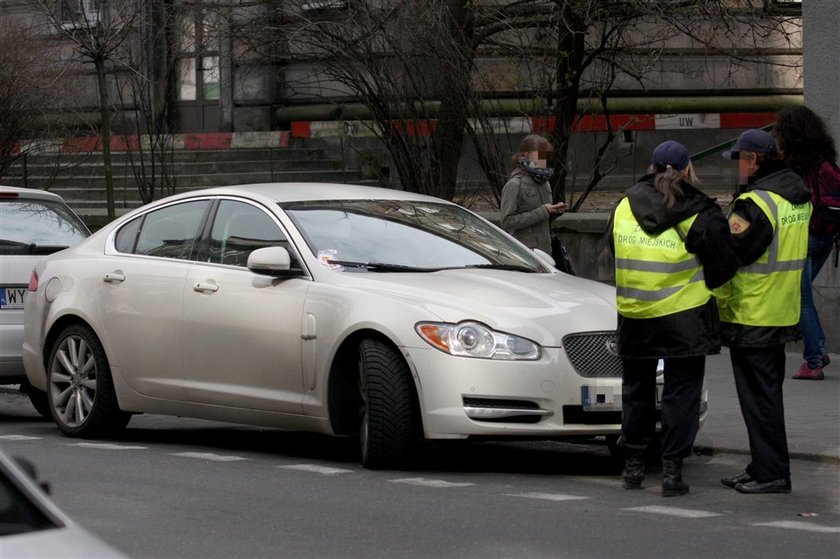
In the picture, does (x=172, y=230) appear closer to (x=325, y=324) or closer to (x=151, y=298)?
(x=151, y=298)

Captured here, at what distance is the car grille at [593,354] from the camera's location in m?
8.76

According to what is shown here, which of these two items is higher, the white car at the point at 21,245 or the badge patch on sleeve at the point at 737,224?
the badge patch on sleeve at the point at 737,224

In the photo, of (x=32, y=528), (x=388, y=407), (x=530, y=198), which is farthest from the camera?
(x=530, y=198)

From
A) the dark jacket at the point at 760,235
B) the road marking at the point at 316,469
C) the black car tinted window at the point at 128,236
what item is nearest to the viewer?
the dark jacket at the point at 760,235

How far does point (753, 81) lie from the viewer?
93.3 ft

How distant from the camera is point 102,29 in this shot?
61.5ft

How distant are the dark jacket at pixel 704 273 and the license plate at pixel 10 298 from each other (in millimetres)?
5416

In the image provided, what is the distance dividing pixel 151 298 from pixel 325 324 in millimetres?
1492

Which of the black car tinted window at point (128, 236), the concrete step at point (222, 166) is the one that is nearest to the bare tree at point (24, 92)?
the concrete step at point (222, 166)

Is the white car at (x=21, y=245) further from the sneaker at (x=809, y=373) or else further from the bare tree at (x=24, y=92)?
the bare tree at (x=24, y=92)

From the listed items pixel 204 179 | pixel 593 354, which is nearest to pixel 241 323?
pixel 593 354

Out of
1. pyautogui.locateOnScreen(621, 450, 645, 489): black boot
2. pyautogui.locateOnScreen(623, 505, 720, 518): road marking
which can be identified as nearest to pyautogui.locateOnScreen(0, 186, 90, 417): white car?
pyautogui.locateOnScreen(621, 450, 645, 489): black boot

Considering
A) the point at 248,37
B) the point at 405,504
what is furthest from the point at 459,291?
the point at 248,37

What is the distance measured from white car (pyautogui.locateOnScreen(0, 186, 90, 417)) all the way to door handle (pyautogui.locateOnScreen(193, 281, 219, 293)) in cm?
258
